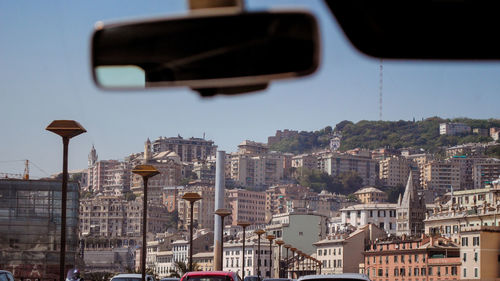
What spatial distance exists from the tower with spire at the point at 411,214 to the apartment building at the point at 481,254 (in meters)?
67.0

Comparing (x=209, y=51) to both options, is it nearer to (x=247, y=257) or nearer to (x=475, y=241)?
(x=475, y=241)

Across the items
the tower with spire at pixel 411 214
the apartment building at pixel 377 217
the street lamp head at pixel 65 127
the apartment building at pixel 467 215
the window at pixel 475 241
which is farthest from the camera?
the apartment building at pixel 377 217

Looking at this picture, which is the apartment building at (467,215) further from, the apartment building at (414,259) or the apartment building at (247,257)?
the apartment building at (247,257)

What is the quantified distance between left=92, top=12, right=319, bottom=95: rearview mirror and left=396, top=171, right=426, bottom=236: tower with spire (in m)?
179

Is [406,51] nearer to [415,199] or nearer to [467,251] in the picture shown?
[467,251]

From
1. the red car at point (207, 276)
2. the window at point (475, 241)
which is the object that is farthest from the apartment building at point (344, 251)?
the red car at point (207, 276)

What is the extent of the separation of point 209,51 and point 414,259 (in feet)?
412

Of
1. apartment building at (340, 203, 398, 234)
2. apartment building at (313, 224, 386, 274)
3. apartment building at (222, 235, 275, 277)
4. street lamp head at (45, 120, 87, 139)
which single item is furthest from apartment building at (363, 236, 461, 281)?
street lamp head at (45, 120, 87, 139)

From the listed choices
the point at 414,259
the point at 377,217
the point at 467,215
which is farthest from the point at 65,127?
the point at 377,217

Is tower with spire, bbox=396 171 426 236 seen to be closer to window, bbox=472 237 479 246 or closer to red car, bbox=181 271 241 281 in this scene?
window, bbox=472 237 479 246

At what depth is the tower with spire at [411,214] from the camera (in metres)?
182

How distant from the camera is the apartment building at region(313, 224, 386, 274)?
487 ft

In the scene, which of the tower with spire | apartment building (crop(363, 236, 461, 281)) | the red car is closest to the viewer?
the red car

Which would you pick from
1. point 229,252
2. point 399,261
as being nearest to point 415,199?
point 229,252
